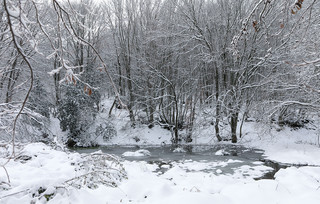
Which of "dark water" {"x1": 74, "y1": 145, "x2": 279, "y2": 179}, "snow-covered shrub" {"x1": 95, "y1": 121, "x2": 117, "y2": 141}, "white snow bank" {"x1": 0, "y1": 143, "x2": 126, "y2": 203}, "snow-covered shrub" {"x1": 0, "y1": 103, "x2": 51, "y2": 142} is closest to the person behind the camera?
"white snow bank" {"x1": 0, "y1": 143, "x2": 126, "y2": 203}

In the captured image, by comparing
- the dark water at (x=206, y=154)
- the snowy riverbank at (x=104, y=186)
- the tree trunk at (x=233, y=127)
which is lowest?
the dark water at (x=206, y=154)

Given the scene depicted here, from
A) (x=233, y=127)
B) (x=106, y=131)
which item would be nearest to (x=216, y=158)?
(x=233, y=127)

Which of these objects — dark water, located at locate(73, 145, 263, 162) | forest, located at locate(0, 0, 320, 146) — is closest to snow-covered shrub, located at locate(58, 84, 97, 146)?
forest, located at locate(0, 0, 320, 146)

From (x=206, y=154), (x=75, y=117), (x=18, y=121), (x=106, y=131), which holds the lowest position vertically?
(x=206, y=154)

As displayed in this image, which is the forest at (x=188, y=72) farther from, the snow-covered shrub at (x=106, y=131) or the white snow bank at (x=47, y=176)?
the white snow bank at (x=47, y=176)

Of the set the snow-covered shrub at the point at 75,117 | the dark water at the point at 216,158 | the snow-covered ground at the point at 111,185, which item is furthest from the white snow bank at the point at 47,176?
the snow-covered shrub at the point at 75,117

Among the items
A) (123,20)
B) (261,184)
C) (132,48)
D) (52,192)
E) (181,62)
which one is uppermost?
(123,20)

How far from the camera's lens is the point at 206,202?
11.2ft

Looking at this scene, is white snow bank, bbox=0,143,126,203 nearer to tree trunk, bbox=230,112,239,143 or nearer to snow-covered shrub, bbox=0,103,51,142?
snow-covered shrub, bbox=0,103,51,142

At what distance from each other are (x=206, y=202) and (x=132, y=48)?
19125 mm

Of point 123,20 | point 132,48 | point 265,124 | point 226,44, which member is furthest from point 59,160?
point 123,20

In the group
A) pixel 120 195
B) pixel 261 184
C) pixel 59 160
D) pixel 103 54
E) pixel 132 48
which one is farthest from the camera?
pixel 103 54

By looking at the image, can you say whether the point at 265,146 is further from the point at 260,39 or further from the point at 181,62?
the point at 181,62

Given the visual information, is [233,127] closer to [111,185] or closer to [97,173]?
[97,173]
